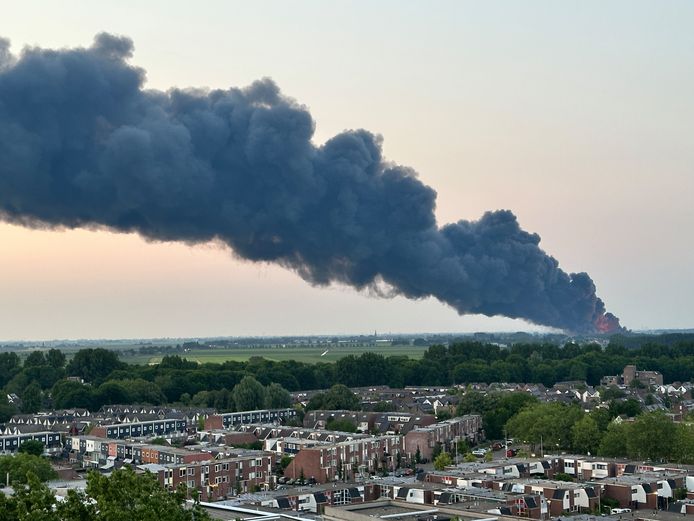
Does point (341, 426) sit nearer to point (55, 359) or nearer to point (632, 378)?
point (632, 378)

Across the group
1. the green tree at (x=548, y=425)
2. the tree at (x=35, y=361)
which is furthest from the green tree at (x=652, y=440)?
the tree at (x=35, y=361)

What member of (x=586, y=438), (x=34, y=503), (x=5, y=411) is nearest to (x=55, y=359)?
(x=5, y=411)

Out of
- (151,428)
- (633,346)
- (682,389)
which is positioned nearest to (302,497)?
(151,428)

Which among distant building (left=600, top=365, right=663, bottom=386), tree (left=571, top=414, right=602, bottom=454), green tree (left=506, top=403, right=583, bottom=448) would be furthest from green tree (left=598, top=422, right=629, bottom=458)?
distant building (left=600, top=365, right=663, bottom=386)

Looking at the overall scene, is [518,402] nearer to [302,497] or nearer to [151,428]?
[151,428]

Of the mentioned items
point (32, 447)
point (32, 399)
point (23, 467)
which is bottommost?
point (32, 447)
